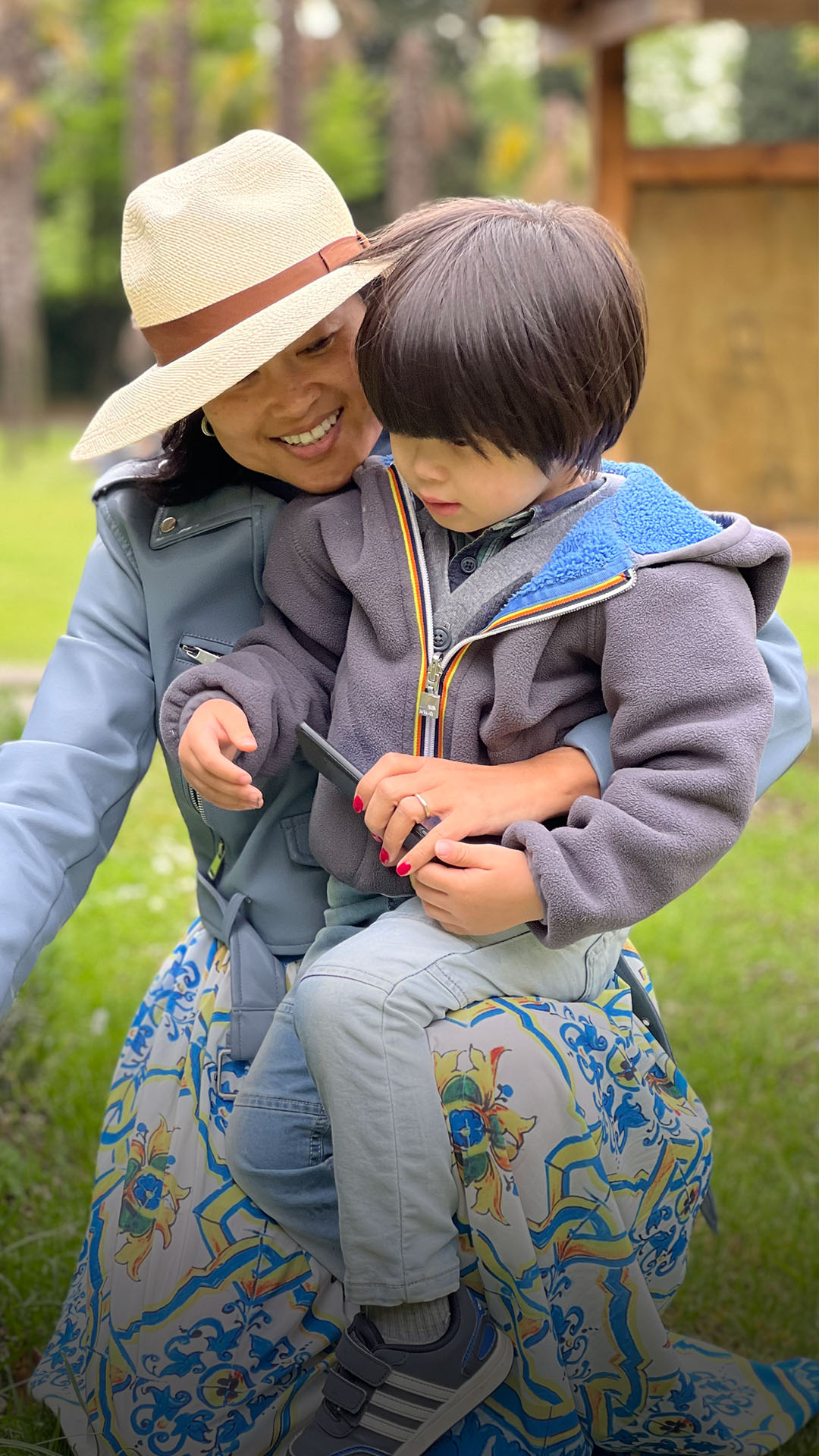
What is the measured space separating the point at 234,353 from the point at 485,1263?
1131 mm

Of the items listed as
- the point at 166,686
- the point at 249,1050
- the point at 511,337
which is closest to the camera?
the point at 511,337

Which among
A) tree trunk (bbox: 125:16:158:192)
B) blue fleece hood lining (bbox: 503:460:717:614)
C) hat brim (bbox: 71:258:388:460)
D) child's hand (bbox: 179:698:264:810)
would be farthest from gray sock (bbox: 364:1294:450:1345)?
tree trunk (bbox: 125:16:158:192)

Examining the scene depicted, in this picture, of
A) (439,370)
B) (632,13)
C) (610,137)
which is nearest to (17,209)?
(610,137)

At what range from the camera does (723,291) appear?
6066 millimetres

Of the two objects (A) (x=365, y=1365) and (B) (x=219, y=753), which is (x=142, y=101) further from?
(A) (x=365, y=1365)

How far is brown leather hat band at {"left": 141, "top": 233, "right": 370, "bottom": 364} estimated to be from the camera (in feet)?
6.56

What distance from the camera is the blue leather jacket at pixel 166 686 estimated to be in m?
2.14

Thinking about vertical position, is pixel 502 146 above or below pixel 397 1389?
below

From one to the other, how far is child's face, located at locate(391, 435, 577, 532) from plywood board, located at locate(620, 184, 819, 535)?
4275 millimetres

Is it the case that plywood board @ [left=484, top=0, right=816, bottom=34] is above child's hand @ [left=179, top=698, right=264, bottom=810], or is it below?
above

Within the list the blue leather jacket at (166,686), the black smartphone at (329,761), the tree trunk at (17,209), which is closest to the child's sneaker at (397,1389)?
the blue leather jacket at (166,686)

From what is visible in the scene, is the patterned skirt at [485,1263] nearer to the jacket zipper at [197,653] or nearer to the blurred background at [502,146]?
the jacket zipper at [197,653]

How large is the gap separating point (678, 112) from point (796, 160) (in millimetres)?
46527

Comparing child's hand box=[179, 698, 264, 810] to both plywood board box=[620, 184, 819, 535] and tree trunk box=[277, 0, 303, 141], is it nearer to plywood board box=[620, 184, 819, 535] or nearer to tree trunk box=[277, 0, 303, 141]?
plywood board box=[620, 184, 819, 535]
